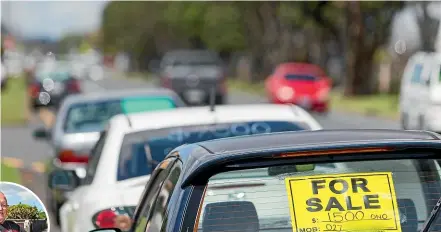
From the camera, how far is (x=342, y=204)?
4.11 metres

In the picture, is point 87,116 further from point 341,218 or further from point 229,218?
point 341,218

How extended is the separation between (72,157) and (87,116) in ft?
4.16

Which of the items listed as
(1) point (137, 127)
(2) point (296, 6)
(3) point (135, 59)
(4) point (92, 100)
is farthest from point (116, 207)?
(3) point (135, 59)

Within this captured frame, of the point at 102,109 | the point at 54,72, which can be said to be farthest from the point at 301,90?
the point at 102,109

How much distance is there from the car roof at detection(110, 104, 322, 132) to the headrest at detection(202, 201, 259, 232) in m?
3.81

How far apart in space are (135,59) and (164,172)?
127980 millimetres

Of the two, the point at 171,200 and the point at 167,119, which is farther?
the point at 167,119

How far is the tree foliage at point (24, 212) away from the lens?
5.02m

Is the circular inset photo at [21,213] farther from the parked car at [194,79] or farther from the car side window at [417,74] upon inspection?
the parked car at [194,79]

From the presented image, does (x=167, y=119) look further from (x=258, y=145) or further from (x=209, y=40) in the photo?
(x=209, y=40)

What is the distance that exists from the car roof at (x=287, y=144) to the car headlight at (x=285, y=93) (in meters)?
32.4

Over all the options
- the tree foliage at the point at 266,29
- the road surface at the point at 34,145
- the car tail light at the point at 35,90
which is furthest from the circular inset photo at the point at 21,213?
the tree foliage at the point at 266,29

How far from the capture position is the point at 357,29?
48.1 meters

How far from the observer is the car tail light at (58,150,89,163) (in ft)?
40.3
